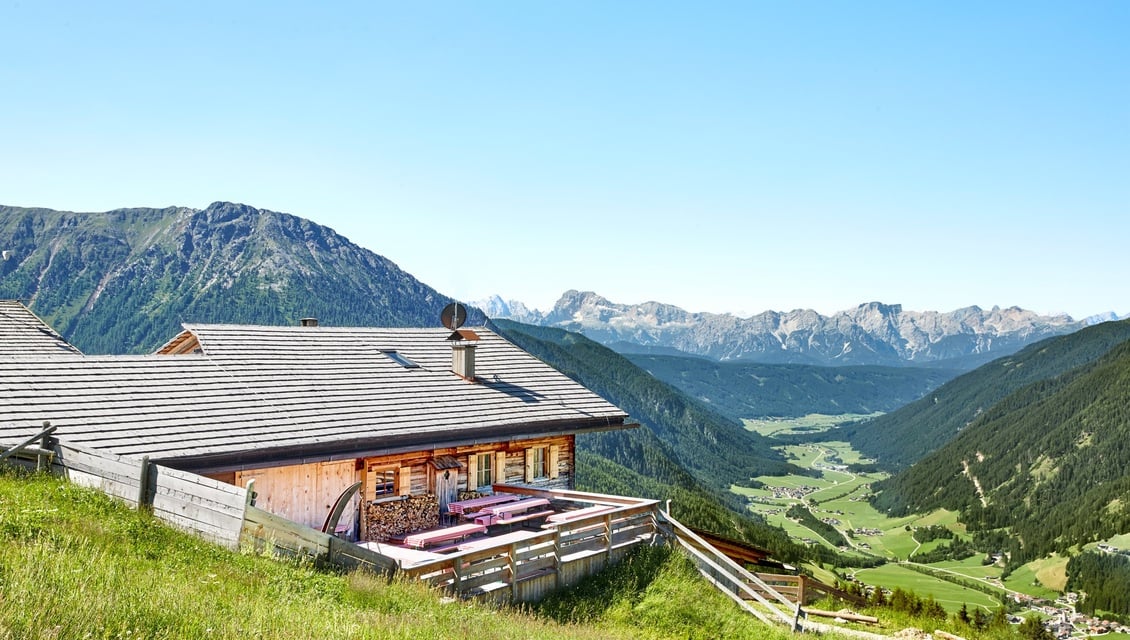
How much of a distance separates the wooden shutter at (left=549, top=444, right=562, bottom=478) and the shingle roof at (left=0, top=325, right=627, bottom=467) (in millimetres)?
1239

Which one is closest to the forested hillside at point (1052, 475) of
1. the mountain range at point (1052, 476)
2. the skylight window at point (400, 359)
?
the mountain range at point (1052, 476)

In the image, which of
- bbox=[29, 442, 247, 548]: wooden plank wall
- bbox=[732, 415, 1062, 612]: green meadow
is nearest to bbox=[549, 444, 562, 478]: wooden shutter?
bbox=[29, 442, 247, 548]: wooden plank wall

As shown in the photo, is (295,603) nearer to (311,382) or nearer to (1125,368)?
(311,382)

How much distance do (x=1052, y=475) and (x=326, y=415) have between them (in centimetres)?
18600

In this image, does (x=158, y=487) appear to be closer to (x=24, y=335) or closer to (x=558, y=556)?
(x=558, y=556)

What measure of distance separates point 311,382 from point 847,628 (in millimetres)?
16118

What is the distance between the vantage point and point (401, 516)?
769 inches

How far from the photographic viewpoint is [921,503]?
625 ft

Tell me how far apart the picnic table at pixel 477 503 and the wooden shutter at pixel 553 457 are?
95.7 inches

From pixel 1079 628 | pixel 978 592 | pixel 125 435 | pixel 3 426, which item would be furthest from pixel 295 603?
pixel 978 592

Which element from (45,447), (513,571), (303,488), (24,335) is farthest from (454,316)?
(24,335)

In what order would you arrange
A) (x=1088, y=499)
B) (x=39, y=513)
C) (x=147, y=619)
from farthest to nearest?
(x=1088, y=499)
(x=39, y=513)
(x=147, y=619)

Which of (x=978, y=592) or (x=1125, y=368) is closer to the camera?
(x=978, y=592)

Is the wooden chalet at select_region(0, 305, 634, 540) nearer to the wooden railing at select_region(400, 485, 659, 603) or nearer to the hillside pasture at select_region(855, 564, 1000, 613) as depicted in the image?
the wooden railing at select_region(400, 485, 659, 603)
